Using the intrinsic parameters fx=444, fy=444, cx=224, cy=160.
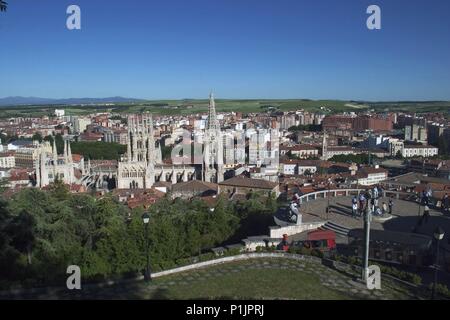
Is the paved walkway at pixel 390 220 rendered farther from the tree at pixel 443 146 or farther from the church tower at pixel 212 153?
the tree at pixel 443 146

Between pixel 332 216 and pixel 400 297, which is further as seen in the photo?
pixel 332 216

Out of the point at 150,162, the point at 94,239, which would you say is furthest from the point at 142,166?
the point at 94,239

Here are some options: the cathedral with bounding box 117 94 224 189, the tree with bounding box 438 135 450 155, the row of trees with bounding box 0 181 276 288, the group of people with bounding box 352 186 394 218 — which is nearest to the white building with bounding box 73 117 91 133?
the cathedral with bounding box 117 94 224 189

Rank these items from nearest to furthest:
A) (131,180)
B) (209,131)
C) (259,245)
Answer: (259,245) → (131,180) → (209,131)

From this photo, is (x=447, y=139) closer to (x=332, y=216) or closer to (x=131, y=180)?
(x=131, y=180)

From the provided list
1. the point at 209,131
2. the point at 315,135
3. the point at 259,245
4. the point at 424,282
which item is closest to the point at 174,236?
the point at 259,245

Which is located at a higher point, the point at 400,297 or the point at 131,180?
the point at 400,297
